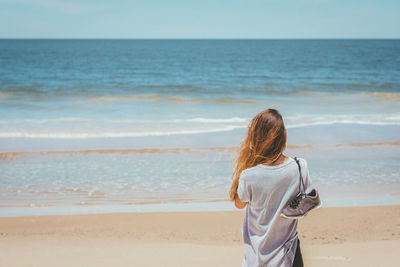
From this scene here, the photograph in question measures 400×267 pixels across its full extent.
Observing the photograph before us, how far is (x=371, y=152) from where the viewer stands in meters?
9.19

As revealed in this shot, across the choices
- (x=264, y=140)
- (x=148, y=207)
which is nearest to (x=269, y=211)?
(x=264, y=140)

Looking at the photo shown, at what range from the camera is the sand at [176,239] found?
13.4 feet

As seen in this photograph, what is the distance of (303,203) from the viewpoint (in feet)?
6.56

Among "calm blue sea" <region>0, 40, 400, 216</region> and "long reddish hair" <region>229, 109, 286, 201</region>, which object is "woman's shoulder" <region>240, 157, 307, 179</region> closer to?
"long reddish hair" <region>229, 109, 286, 201</region>

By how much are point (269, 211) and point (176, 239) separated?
9.48 feet

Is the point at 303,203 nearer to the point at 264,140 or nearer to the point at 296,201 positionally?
the point at 296,201

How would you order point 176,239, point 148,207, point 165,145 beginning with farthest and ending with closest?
point 165,145 < point 148,207 < point 176,239

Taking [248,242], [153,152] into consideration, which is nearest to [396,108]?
[153,152]

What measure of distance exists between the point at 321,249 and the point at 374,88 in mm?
23812

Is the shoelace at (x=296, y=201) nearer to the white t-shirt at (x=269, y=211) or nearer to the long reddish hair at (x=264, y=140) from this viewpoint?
the white t-shirt at (x=269, y=211)

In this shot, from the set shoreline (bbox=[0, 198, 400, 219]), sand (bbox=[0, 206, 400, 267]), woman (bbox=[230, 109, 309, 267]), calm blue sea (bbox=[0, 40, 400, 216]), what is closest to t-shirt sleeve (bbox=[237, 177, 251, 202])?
woman (bbox=[230, 109, 309, 267])

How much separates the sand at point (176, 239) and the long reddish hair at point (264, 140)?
7.44 ft

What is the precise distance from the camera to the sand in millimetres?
4094

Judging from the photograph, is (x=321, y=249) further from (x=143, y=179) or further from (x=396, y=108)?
(x=396, y=108)
